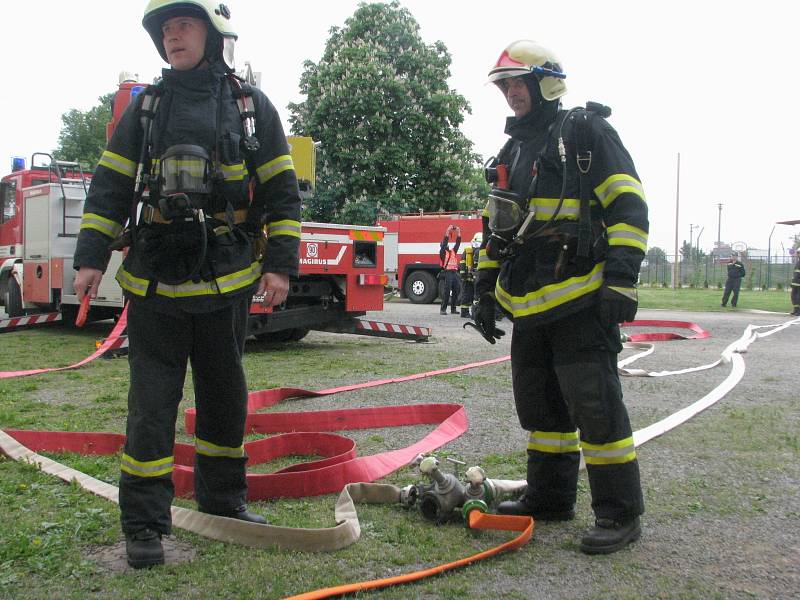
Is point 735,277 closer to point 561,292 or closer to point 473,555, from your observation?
point 561,292

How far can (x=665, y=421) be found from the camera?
207 inches

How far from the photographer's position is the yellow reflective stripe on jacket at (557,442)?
3.41 meters

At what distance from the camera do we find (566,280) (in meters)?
3.14

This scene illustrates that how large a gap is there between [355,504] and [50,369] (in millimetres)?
5166

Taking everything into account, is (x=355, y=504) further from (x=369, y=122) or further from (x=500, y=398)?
(x=369, y=122)

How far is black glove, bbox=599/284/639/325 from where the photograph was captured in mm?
3010

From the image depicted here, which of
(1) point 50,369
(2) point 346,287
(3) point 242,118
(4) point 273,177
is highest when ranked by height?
Result: (3) point 242,118

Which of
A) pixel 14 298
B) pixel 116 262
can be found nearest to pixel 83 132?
pixel 14 298

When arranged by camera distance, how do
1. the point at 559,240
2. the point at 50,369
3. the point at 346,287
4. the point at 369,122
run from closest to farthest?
the point at 559,240
the point at 50,369
the point at 346,287
the point at 369,122

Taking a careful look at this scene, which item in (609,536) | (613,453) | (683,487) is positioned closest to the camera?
(609,536)

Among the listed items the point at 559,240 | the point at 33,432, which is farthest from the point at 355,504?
the point at 33,432

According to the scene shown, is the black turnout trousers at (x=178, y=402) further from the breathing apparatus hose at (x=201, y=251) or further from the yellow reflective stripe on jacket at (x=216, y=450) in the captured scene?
the breathing apparatus hose at (x=201, y=251)

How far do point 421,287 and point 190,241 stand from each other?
20493 mm

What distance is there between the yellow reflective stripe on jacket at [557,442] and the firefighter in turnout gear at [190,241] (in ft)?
3.94
